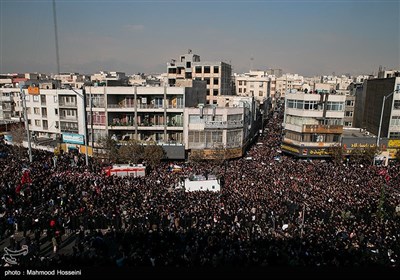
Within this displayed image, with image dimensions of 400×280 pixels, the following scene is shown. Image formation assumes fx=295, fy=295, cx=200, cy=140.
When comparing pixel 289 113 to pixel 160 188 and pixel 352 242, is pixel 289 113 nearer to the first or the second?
pixel 160 188

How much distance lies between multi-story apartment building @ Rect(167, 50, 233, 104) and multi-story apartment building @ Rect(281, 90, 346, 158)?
26.6m

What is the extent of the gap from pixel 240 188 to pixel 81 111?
26186mm

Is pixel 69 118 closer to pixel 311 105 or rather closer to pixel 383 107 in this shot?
pixel 311 105

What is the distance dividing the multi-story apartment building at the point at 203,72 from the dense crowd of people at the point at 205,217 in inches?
1414

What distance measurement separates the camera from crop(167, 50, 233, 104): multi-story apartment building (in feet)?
207

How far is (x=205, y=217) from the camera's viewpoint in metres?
18.4

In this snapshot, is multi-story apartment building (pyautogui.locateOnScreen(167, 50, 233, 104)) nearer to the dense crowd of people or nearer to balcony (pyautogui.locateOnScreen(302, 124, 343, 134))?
balcony (pyautogui.locateOnScreen(302, 124, 343, 134))

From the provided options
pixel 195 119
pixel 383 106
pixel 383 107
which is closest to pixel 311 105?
pixel 383 106

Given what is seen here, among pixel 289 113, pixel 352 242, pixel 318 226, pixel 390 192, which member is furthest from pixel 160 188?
pixel 289 113

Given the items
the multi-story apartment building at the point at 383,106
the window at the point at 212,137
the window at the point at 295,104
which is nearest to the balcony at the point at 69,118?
the window at the point at 212,137

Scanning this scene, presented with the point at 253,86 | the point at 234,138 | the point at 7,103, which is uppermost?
the point at 253,86

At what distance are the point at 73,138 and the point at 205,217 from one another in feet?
91.8

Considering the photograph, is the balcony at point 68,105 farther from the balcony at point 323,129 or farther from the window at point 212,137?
Result: the balcony at point 323,129

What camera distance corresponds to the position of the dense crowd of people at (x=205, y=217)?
44.8 feet
